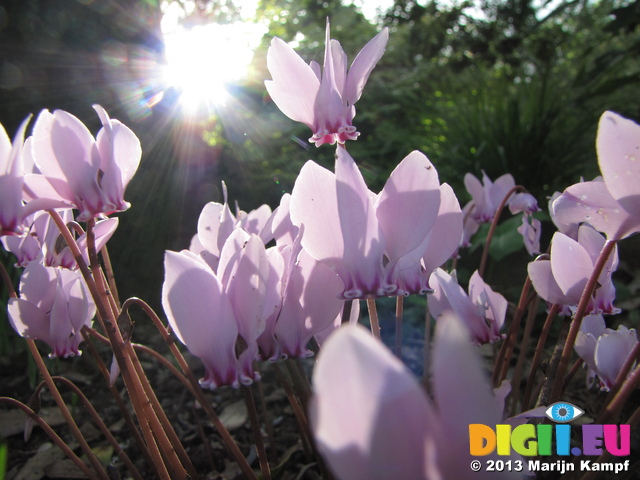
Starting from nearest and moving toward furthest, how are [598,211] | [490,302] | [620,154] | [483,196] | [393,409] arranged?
[393,409] < [620,154] < [598,211] < [490,302] < [483,196]

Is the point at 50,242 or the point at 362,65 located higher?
the point at 362,65

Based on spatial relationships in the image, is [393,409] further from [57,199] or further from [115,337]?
[57,199]

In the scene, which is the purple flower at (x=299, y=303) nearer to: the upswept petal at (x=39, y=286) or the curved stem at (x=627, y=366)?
the curved stem at (x=627, y=366)

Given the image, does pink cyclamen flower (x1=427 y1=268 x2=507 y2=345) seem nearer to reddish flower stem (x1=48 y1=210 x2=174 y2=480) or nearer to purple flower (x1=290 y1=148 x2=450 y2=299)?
purple flower (x1=290 y1=148 x2=450 y2=299)

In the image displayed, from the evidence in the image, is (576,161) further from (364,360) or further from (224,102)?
(364,360)

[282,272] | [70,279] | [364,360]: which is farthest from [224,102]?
[364,360]

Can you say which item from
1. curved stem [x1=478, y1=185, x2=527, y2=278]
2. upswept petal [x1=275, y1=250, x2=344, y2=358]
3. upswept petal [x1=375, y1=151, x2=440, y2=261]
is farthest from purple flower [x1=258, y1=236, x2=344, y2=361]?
curved stem [x1=478, y1=185, x2=527, y2=278]

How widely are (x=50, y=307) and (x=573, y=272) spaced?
1076 mm

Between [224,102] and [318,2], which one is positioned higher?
[318,2]

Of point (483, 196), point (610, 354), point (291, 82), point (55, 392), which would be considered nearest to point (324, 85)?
point (291, 82)

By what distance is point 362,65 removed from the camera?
96 cm

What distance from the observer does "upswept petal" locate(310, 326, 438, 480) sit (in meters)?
0.39

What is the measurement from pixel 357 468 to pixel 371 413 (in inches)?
2.1

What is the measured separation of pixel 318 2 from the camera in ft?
45.0
